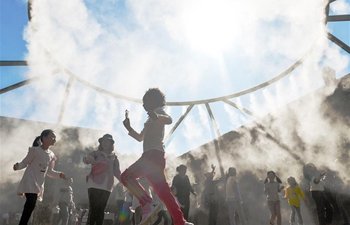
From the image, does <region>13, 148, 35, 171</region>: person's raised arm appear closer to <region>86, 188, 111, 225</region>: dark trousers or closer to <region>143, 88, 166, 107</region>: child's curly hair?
<region>86, 188, 111, 225</region>: dark trousers

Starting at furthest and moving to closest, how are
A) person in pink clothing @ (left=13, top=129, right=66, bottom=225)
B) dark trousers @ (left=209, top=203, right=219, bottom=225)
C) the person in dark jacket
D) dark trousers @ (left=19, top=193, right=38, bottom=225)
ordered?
dark trousers @ (left=209, top=203, right=219, bottom=225) → the person in dark jacket → person in pink clothing @ (left=13, top=129, right=66, bottom=225) → dark trousers @ (left=19, top=193, right=38, bottom=225)

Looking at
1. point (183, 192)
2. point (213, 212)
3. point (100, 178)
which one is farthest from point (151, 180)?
point (213, 212)

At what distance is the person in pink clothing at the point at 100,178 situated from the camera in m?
3.15

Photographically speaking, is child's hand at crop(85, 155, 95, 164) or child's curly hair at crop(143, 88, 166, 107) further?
child's hand at crop(85, 155, 95, 164)

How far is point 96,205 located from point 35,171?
2.63ft

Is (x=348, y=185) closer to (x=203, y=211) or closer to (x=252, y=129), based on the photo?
(x=252, y=129)

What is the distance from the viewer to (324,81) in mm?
6938

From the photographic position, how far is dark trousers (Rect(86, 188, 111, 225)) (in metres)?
3.13

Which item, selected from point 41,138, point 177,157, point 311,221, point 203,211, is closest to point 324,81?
point 311,221

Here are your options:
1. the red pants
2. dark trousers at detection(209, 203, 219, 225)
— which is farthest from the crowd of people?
dark trousers at detection(209, 203, 219, 225)

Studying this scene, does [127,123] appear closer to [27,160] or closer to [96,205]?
[96,205]

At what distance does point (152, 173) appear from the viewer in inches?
96.2

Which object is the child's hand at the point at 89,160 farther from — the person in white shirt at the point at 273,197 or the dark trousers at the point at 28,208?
the person in white shirt at the point at 273,197

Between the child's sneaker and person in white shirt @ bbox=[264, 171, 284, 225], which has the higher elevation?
person in white shirt @ bbox=[264, 171, 284, 225]
